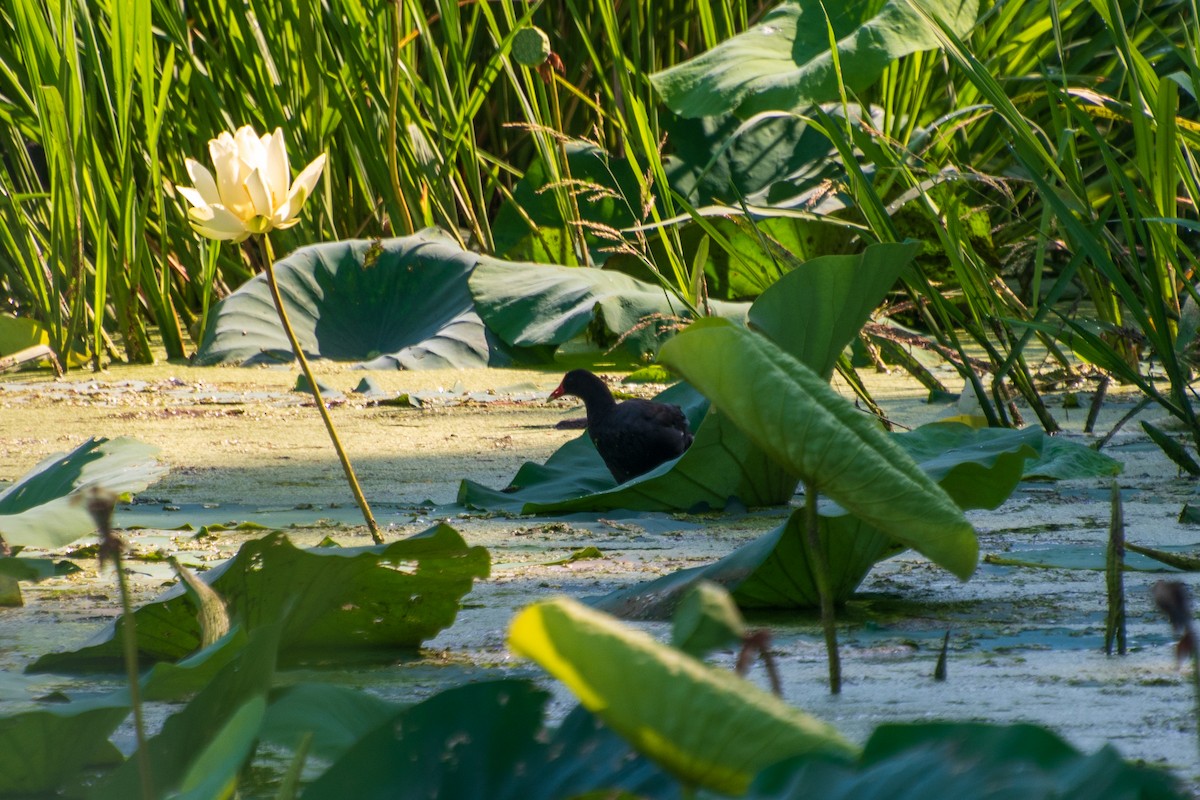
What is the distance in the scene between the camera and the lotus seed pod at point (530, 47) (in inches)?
137

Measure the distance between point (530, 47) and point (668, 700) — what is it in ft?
10.7

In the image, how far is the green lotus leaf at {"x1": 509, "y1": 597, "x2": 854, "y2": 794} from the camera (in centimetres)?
37

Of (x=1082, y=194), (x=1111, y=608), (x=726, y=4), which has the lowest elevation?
(x=1111, y=608)

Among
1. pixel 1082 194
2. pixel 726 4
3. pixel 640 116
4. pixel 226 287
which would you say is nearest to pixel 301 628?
pixel 1082 194

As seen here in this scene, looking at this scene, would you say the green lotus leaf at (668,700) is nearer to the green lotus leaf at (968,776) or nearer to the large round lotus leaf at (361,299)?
the green lotus leaf at (968,776)

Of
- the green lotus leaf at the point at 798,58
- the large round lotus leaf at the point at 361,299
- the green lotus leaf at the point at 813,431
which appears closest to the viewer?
the green lotus leaf at the point at 813,431

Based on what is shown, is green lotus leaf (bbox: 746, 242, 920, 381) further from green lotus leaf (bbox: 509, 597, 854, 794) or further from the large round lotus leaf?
the large round lotus leaf

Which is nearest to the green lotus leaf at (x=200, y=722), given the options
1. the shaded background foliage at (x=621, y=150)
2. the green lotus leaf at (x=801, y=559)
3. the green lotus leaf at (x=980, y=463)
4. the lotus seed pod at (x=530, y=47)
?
the green lotus leaf at (x=801, y=559)

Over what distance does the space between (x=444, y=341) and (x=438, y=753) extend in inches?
128

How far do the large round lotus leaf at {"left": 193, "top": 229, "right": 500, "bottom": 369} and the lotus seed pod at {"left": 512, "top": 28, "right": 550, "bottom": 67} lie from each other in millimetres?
674

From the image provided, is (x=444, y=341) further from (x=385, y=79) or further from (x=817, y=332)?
(x=817, y=332)

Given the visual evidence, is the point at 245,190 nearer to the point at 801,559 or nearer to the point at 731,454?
the point at 801,559

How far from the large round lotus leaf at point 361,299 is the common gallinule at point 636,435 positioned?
6.02 feet

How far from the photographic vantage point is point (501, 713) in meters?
0.51
